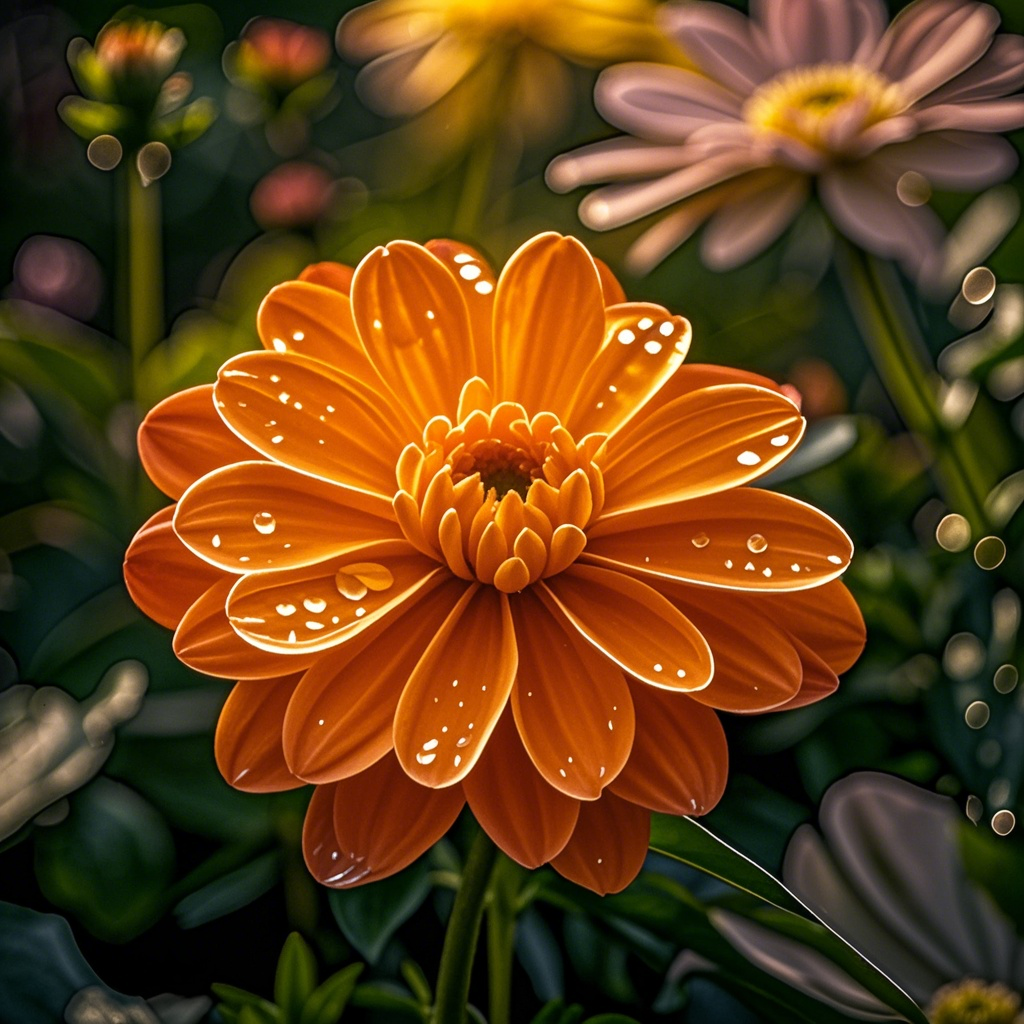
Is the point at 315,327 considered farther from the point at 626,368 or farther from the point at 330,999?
the point at 330,999

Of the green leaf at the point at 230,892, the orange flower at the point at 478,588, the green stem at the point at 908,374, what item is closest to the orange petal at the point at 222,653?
the orange flower at the point at 478,588

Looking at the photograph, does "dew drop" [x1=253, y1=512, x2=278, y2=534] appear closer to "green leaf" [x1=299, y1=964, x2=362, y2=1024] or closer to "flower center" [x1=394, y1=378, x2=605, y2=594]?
"flower center" [x1=394, y1=378, x2=605, y2=594]

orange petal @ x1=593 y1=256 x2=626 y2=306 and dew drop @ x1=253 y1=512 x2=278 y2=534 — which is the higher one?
orange petal @ x1=593 y1=256 x2=626 y2=306

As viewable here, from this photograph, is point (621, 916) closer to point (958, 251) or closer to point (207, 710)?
point (207, 710)

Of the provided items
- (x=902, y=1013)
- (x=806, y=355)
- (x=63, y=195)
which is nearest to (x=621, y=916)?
(x=902, y=1013)

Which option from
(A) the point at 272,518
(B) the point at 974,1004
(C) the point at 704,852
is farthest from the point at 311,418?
(B) the point at 974,1004

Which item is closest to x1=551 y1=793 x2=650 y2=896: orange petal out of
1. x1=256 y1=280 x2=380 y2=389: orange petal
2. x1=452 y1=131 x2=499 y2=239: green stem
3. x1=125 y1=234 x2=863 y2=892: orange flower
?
x1=125 y1=234 x2=863 y2=892: orange flower

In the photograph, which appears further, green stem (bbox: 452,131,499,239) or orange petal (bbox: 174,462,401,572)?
green stem (bbox: 452,131,499,239)
